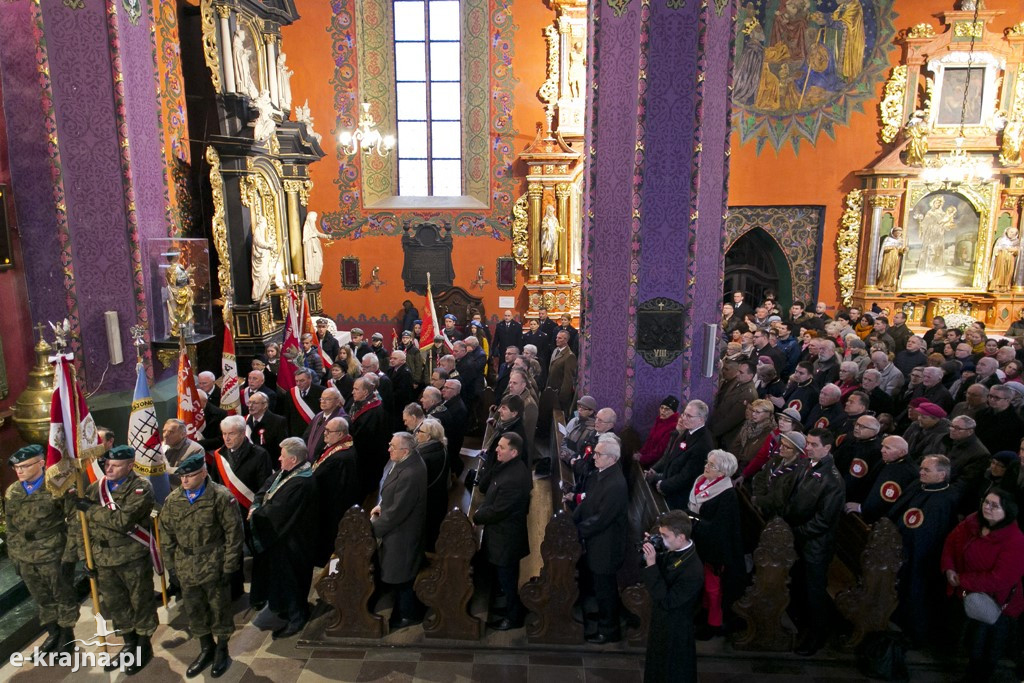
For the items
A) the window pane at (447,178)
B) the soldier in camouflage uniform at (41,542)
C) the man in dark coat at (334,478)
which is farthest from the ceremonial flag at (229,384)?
the window pane at (447,178)

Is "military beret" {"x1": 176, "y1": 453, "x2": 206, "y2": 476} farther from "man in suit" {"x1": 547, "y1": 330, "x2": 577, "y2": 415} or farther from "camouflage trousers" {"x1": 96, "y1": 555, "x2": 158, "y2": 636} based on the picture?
"man in suit" {"x1": 547, "y1": 330, "x2": 577, "y2": 415}

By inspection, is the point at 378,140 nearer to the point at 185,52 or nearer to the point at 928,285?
the point at 185,52

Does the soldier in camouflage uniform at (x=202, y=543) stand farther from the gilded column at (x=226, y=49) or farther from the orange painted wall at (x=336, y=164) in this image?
the orange painted wall at (x=336, y=164)

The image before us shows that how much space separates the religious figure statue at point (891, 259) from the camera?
47.9ft

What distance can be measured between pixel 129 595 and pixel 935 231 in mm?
16672

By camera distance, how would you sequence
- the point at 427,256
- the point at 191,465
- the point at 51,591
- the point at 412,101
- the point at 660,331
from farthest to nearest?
1. the point at 412,101
2. the point at 427,256
3. the point at 660,331
4. the point at 51,591
5. the point at 191,465

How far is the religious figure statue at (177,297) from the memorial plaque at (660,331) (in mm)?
5420

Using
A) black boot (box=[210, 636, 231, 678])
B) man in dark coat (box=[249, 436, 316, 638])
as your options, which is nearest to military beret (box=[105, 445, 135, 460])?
man in dark coat (box=[249, 436, 316, 638])

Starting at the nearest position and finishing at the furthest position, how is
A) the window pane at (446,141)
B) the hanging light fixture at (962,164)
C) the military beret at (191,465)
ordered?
the military beret at (191,465) → the hanging light fixture at (962,164) → the window pane at (446,141)

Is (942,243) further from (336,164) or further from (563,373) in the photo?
(336,164)

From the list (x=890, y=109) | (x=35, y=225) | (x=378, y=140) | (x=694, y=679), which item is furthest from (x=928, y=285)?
(x=35, y=225)

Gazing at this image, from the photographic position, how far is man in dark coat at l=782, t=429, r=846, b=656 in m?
4.69

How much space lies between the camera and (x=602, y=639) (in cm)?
509

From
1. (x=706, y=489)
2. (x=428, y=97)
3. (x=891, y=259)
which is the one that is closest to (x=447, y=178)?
(x=428, y=97)
